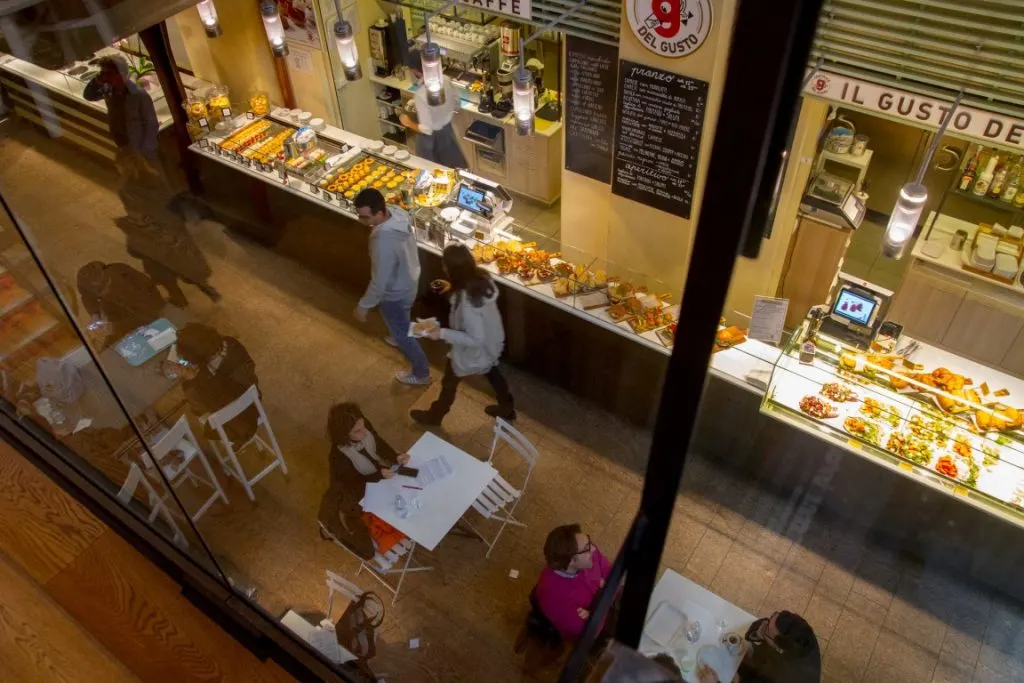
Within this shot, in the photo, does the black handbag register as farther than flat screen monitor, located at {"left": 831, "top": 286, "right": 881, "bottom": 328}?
No

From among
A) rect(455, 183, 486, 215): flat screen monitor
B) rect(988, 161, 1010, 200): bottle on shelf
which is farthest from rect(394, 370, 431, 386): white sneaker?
rect(988, 161, 1010, 200): bottle on shelf

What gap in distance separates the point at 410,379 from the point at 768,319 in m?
2.37

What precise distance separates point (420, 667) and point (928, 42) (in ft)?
12.9

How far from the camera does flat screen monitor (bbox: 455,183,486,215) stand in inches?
209

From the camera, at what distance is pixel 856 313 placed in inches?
165

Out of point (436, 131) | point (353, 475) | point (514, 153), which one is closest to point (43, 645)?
point (353, 475)

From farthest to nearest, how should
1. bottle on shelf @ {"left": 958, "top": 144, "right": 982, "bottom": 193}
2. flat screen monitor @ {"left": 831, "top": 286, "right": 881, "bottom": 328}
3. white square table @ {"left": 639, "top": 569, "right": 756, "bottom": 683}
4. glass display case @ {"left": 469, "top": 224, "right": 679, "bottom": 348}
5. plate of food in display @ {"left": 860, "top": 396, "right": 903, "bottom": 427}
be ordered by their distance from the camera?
1. bottle on shelf @ {"left": 958, "top": 144, "right": 982, "bottom": 193}
2. glass display case @ {"left": 469, "top": 224, "right": 679, "bottom": 348}
3. flat screen monitor @ {"left": 831, "top": 286, "right": 881, "bottom": 328}
4. plate of food in display @ {"left": 860, "top": 396, "right": 903, "bottom": 427}
5. white square table @ {"left": 639, "top": 569, "right": 756, "bottom": 683}

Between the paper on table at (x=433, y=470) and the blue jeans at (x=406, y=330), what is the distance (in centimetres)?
111

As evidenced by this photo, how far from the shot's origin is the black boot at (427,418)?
4871mm

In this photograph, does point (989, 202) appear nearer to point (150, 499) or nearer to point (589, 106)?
point (589, 106)

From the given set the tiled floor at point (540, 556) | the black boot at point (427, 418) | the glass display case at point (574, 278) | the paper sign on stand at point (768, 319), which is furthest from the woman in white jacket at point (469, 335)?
the paper sign on stand at point (768, 319)

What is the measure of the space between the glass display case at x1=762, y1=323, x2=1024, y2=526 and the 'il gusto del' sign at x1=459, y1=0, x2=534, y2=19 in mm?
2626

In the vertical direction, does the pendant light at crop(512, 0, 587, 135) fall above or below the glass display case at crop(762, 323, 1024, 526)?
above

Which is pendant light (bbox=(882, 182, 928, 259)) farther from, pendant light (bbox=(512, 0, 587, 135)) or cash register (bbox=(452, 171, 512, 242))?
cash register (bbox=(452, 171, 512, 242))
